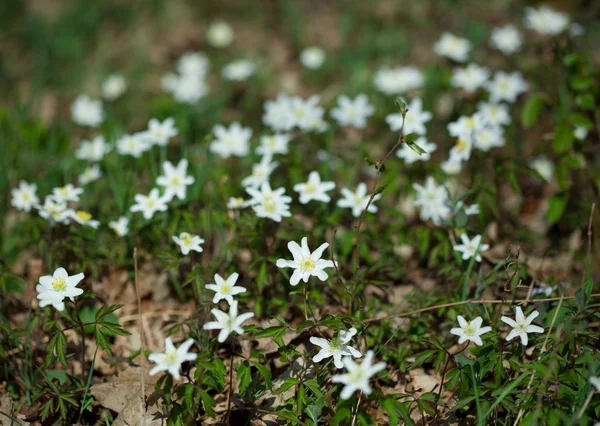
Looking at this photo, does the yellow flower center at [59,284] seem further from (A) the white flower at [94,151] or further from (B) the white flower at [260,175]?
(A) the white flower at [94,151]

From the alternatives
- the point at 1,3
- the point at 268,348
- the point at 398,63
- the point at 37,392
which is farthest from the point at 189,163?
the point at 1,3

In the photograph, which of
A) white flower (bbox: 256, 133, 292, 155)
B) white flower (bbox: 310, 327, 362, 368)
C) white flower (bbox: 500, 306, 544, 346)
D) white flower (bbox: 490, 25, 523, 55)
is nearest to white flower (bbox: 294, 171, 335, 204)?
white flower (bbox: 256, 133, 292, 155)

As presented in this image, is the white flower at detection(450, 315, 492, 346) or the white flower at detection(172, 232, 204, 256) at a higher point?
the white flower at detection(172, 232, 204, 256)

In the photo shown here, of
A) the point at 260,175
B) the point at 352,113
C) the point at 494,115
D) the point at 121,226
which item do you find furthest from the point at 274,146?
the point at 494,115

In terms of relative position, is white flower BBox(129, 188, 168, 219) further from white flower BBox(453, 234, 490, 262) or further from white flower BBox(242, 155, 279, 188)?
white flower BBox(453, 234, 490, 262)

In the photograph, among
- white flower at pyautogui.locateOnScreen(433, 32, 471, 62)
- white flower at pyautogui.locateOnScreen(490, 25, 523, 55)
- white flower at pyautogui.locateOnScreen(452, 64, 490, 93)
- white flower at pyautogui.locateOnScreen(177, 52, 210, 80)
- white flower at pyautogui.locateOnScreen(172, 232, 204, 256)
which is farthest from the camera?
white flower at pyautogui.locateOnScreen(177, 52, 210, 80)

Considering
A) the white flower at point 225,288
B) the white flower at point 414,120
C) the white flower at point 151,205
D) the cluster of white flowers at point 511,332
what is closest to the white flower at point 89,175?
the white flower at point 151,205
